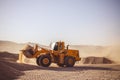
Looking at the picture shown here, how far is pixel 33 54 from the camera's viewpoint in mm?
24625

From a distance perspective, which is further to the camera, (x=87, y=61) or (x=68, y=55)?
(x=87, y=61)

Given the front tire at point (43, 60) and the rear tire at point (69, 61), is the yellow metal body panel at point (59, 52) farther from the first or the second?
the front tire at point (43, 60)

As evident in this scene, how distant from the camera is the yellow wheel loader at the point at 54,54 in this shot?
78.9 feet

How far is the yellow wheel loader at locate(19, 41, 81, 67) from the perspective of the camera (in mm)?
24047

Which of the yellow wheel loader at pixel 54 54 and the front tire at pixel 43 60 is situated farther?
the yellow wheel loader at pixel 54 54

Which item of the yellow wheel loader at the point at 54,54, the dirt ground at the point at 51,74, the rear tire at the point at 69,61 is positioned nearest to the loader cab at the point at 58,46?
the yellow wheel loader at the point at 54,54

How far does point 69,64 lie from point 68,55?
3.21 ft

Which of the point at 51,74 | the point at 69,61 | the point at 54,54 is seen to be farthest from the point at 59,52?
the point at 51,74

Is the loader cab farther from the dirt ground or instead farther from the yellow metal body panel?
the dirt ground

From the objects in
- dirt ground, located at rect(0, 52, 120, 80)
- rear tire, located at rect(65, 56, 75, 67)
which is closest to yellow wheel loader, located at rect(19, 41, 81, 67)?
rear tire, located at rect(65, 56, 75, 67)

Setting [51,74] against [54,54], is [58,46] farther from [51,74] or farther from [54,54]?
[51,74]

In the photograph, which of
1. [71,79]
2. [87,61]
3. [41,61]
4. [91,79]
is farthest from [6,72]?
[87,61]

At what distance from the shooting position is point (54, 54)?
25.2 meters

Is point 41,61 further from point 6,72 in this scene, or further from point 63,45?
point 6,72
